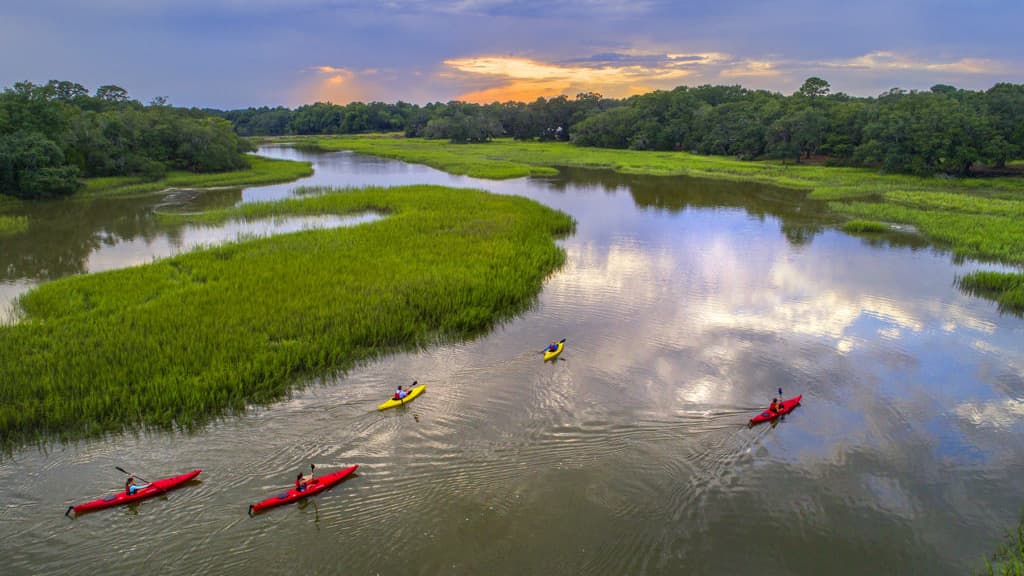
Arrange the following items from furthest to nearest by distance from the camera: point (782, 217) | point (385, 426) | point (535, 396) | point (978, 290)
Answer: point (782, 217) → point (978, 290) → point (535, 396) → point (385, 426)

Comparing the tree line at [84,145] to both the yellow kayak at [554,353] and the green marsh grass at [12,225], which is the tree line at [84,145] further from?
the yellow kayak at [554,353]

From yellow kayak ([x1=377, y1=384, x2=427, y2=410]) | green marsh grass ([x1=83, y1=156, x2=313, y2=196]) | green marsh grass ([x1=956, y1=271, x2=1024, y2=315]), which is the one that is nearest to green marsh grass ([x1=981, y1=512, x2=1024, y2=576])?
yellow kayak ([x1=377, y1=384, x2=427, y2=410])

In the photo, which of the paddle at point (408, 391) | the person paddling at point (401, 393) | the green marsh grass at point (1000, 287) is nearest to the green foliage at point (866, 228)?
the green marsh grass at point (1000, 287)

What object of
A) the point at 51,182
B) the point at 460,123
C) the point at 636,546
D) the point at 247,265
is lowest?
the point at 636,546

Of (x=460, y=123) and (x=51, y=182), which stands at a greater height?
(x=460, y=123)

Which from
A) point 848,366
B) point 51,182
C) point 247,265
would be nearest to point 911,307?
point 848,366

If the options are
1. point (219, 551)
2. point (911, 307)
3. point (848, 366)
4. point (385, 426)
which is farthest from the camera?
point (911, 307)

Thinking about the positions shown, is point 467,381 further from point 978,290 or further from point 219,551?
point 978,290
